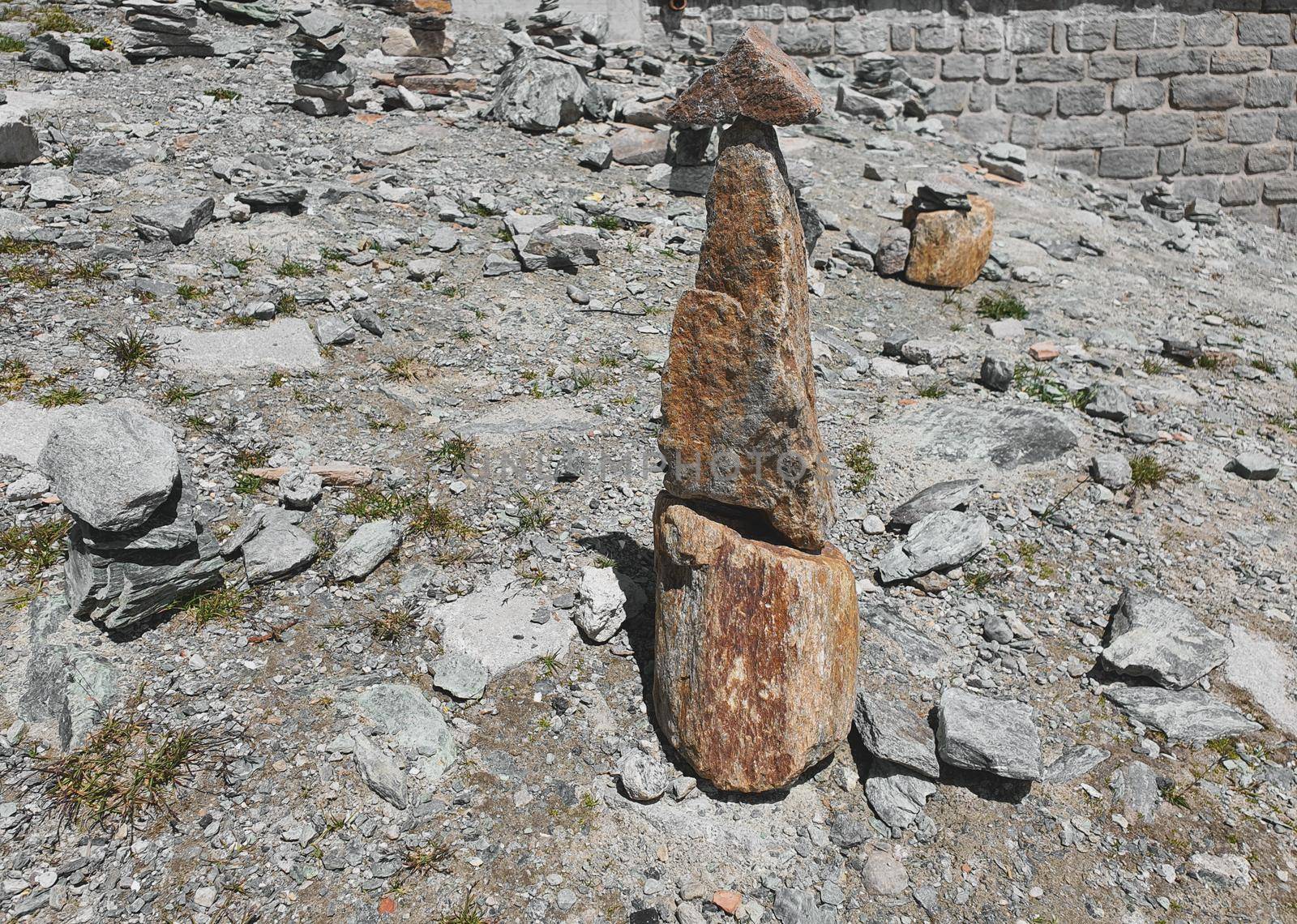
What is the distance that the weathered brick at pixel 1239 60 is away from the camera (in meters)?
11.0

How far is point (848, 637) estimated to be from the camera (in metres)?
3.38

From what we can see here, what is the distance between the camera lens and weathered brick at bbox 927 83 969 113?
1128 centimetres

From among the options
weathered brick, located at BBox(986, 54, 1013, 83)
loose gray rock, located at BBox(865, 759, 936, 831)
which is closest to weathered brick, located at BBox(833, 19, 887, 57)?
weathered brick, located at BBox(986, 54, 1013, 83)

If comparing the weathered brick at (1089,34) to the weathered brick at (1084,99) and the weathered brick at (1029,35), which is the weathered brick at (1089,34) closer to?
the weathered brick at (1029,35)

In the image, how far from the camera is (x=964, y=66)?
1121 cm

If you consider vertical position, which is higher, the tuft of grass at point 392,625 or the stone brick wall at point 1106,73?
the stone brick wall at point 1106,73

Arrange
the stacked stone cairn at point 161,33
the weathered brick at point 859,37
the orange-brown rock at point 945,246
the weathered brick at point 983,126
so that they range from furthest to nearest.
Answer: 1. the weathered brick at point 983,126
2. the weathered brick at point 859,37
3. the stacked stone cairn at point 161,33
4. the orange-brown rock at point 945,246

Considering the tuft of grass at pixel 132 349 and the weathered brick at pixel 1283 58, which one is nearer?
the tuft of grass at pixel 132 349

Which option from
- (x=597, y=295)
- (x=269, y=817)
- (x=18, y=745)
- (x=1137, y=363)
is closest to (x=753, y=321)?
(x=269, y=817)

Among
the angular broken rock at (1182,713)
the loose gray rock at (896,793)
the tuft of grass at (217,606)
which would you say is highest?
the tuft of grass at (217,606)

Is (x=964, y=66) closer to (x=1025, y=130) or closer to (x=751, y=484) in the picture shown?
(x=1025, y=130)

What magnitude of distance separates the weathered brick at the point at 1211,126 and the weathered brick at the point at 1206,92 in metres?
0.11

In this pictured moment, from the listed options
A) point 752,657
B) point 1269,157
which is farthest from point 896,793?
point 1269,157

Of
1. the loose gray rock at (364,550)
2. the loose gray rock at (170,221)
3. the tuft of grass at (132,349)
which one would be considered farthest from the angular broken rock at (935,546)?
the loose gray rock at (170,221)
